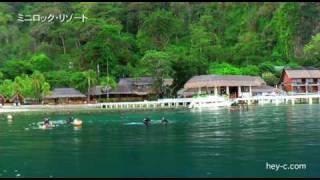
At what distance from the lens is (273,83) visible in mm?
89062

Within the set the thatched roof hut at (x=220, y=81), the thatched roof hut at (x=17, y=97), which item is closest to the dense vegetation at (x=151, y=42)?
the thatched roof hut at (x=17, y=97)

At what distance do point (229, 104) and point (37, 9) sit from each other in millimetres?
62125

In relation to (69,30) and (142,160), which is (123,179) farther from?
(69,30)

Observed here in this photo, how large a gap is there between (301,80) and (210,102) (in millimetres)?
23751

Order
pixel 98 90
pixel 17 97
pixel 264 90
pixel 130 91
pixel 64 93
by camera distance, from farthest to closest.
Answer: pixel 264 90
pixel 98 90
pixel 130 91
pixel 64 93
pixel 17 97

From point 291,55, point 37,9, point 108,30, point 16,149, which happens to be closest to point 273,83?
point 291,55

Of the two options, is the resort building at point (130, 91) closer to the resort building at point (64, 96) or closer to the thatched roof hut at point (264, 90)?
the resort building at point (64, 96)

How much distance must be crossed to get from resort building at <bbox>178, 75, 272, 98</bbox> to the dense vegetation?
13.0ft

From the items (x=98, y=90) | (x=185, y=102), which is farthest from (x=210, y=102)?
(x=98, y=90)

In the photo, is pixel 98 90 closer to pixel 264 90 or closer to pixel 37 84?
pixel 37 84

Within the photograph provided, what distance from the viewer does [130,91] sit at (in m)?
81.3

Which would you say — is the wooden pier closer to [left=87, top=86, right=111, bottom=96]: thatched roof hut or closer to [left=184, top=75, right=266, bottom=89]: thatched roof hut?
[left=184, top=75, right=266, bottom=89]: thatched roof hut

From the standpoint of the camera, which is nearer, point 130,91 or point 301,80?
point 130,91

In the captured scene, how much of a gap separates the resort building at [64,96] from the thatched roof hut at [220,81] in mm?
16151
